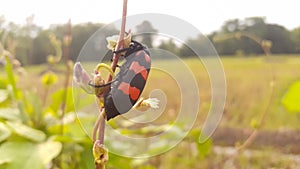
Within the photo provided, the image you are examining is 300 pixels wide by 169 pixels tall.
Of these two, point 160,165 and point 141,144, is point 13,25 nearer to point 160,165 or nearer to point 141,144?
point 141,144

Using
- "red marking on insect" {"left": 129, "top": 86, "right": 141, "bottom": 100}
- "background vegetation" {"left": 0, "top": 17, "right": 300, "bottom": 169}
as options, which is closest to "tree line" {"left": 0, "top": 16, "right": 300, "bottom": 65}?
"background vegetation" {"left": 0, "top": 17, "right": 300, "bottom": 169}

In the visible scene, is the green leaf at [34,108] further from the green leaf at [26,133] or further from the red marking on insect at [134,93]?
the red marking on insect at [134,93]

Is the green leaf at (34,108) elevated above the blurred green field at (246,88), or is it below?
above

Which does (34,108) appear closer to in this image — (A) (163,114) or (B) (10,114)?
(B) (10,114)

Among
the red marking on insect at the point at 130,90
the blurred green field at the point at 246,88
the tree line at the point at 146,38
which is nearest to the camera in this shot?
the red marking on insect at the point at 130,90

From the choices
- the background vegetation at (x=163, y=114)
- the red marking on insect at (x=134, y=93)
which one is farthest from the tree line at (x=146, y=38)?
the red marking on insect at (x=134, y=93)

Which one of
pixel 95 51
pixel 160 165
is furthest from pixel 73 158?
pixel 160 165
